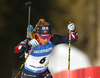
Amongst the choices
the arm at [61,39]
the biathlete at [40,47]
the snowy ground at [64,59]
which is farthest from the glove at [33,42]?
the snowy ground at [64,59]

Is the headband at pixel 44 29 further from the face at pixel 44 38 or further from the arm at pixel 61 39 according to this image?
the arm at pixel 61 39

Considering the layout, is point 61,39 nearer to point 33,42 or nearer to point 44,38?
point 44,38

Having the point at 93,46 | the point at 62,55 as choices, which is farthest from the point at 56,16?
the point at 93,46

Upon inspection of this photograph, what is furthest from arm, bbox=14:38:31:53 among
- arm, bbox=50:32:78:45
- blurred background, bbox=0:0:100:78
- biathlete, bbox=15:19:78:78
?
blurred background, bbox=0:0:100:78

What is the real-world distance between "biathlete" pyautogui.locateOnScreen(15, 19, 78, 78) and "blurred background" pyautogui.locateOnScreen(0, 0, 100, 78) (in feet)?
5.89

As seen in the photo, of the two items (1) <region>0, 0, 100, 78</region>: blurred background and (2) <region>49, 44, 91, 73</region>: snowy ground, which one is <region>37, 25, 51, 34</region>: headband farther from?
(2) <region>49, 44, 91, 73</region>: snowy ground

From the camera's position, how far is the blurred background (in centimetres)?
435

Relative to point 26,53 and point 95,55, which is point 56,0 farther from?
point 26,53

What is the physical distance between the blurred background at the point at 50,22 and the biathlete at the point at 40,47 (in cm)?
179

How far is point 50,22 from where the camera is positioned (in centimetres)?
511

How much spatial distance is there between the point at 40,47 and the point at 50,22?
2.58 metres

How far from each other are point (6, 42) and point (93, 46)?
279cm

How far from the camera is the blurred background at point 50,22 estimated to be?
435cm

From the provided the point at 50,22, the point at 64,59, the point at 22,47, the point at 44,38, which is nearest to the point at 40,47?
the point at 44,38
